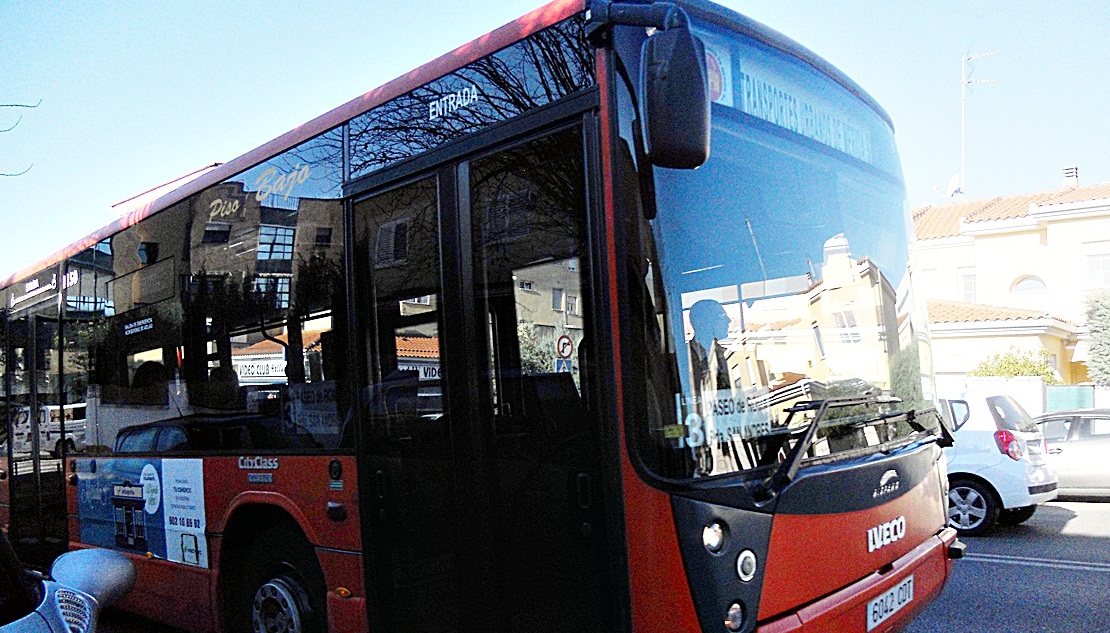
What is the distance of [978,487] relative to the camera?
30.5ft

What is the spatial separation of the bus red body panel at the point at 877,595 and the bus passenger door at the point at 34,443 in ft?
19.6

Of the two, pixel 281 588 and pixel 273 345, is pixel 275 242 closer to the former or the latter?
pixel 273 345

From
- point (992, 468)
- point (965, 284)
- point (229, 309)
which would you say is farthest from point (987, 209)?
point (229, 309)

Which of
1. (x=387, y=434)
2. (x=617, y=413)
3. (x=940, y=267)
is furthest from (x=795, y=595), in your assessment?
(x=940, y=267)

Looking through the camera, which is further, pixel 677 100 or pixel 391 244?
pixel 391 244

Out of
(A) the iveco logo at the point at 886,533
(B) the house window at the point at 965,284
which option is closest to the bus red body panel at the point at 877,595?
(A) the iveco logo at the point at 886,533

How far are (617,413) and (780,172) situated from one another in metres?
1.26

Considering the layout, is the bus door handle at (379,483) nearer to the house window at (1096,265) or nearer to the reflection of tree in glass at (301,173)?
the reflection of tree in glass at (301,173)

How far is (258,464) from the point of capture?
5027 millimetres

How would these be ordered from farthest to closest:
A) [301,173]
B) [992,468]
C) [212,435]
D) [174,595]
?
1. [992,468]
2. [174,595]
3. [212,435]
4. [301,173]

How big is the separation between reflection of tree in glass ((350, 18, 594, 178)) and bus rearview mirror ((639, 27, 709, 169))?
337 millimetres

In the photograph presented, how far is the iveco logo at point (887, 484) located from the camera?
12.8ft

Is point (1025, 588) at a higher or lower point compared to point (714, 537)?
lower

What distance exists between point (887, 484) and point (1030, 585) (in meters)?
3.82
